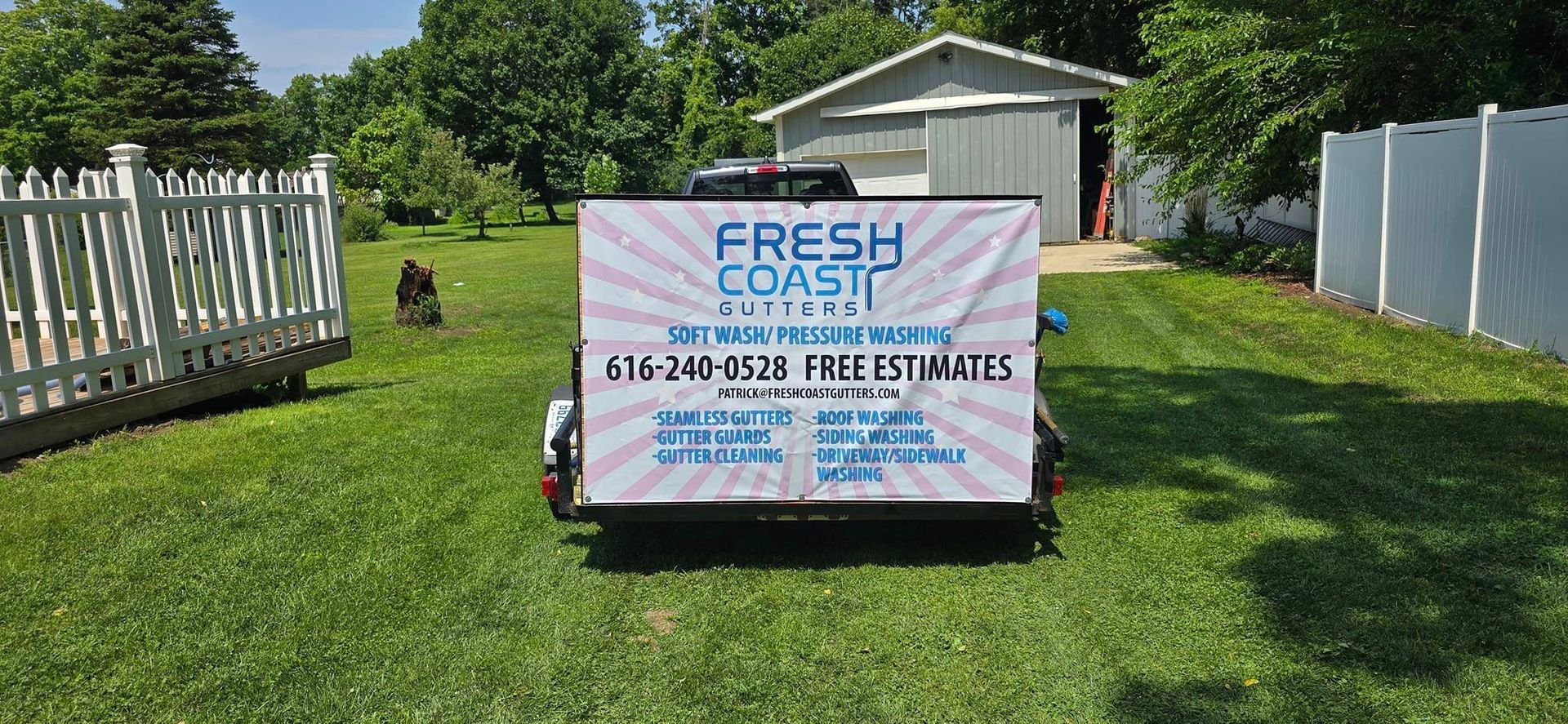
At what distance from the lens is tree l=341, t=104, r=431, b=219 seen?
4975cm

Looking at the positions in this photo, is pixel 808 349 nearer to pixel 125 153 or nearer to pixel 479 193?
pixel 125 153

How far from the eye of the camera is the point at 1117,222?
2292 centimetres

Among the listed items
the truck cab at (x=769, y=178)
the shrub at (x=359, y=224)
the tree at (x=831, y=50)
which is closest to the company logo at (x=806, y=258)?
the truck cab at (x=769, y=178)

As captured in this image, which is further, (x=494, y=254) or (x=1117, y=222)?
(x=494, y=254)

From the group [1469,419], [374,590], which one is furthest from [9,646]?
[1469,419]

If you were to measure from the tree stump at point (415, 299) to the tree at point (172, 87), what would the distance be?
3650 cm

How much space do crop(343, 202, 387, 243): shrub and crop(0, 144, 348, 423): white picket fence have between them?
31310 mm

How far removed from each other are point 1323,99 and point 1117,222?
380 inches

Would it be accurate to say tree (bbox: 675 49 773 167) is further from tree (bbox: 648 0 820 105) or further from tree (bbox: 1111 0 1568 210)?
tree (bbox: 1111 0 1568 210)

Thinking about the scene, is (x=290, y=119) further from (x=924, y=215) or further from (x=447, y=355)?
(x=924, y=215)

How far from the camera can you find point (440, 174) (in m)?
36.0

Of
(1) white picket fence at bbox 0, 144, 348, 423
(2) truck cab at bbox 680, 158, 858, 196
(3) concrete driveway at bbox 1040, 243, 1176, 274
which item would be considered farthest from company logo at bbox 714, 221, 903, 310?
(3) concrete driveway at bbox 1040, 243, 1176, 274

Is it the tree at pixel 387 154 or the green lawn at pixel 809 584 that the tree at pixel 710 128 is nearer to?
the tree at pixel 387 154

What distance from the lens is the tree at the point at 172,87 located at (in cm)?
4212
